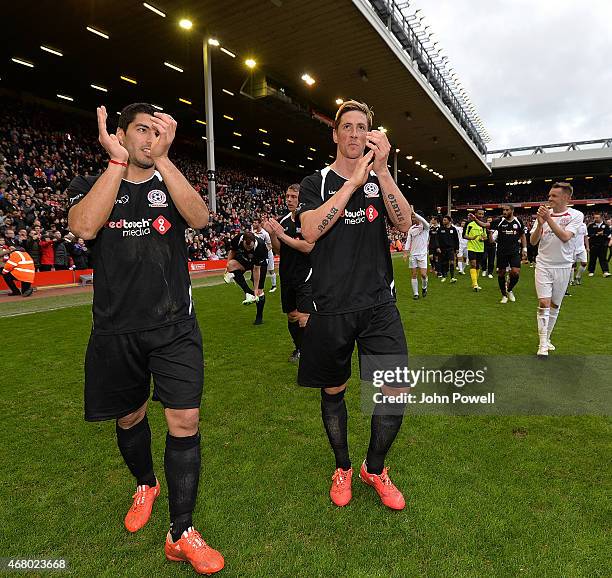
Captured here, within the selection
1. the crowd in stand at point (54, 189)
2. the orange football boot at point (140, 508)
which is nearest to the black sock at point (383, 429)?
the orange football boot at point (140, 508)

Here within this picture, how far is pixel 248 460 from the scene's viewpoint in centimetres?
318

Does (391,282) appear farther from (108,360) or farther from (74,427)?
(74,427)

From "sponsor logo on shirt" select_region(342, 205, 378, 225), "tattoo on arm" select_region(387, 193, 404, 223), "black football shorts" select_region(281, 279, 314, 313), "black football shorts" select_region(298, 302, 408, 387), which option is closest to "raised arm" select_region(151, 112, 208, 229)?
"sponsor logo on shirt" select_region(342, 205, 378, 225)

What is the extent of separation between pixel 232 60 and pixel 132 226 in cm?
2207

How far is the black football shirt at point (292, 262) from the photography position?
4953 millimetres

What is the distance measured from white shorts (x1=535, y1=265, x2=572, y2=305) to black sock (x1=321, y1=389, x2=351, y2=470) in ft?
13.3

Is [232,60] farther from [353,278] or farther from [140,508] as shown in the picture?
[140,508]

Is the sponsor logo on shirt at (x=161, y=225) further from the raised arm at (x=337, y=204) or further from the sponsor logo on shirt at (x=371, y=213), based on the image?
the sponsor logo on shirt at (x=371, y=213)

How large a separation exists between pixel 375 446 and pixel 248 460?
3.50ft

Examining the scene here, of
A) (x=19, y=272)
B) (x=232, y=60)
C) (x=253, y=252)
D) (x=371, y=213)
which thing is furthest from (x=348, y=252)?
(x=232, y=60)

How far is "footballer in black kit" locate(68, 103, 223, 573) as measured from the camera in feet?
6.91

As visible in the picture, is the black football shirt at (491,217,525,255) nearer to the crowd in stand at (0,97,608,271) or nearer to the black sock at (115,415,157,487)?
the black sock at (115,415,157,487)

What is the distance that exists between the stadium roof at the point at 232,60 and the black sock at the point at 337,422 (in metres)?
16.4

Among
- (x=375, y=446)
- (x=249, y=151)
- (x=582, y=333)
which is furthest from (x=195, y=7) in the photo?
(x=249, y=151)
